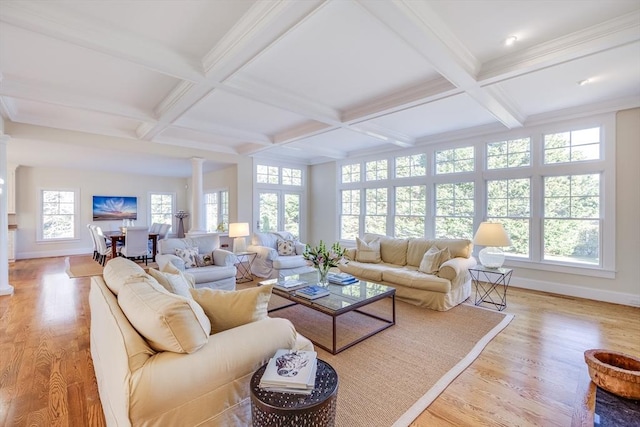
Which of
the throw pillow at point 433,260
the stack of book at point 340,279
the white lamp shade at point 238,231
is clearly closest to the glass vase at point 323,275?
the stack of book at point 340,279

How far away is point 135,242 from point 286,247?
11.7ft

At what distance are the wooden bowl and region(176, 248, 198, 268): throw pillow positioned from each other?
4.36m

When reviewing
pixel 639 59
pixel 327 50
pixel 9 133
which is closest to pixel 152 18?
pixel 327 50

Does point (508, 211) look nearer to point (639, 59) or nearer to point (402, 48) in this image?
point (639, 59)

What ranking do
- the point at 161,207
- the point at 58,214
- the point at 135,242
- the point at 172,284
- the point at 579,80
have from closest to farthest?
the point at 172,284 < the point at 579,80 < the point at 135,242 < the point at 58,214 < the point at 161,207

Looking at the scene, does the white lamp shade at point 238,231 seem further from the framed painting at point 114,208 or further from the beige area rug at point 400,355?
the framed painting at point 114,208

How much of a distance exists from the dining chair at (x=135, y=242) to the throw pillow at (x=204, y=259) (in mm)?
2821

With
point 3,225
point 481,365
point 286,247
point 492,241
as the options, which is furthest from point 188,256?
point 492,241

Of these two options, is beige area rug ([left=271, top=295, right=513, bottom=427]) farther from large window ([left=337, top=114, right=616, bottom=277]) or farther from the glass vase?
large window ([left=337, top=114, right=616, bottom=277])

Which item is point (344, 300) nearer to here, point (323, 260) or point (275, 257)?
point (323, 260)

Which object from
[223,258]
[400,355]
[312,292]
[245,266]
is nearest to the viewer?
[400,355]

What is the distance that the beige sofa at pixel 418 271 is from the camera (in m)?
3.79

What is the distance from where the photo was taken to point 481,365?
248cm

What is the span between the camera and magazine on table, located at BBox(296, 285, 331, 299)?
3.08 m
